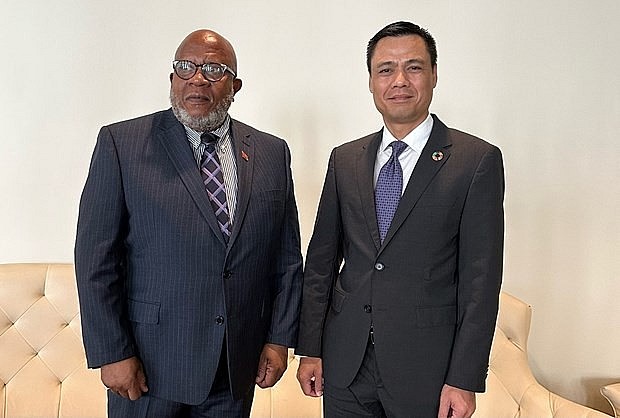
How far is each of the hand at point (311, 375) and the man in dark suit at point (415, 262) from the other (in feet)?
0.17

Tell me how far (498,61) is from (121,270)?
1746 mm

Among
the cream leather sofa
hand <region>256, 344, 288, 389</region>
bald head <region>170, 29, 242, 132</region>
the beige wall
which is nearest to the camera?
bald head <region>170, 29, 242, 132</region>

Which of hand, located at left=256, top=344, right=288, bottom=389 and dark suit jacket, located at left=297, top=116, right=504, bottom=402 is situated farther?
hand, located at left=256, top=344, right=288, bottom=389

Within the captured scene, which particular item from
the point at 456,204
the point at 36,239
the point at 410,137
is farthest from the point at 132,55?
the point at 456,204

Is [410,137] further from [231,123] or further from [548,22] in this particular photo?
[548,22]

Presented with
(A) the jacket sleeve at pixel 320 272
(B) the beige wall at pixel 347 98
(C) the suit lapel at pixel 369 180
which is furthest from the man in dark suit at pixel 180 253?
(B) the beige wall at pixel 347 98

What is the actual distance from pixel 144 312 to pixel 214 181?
0.38m

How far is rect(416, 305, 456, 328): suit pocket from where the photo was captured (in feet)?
5.58

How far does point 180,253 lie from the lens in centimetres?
172

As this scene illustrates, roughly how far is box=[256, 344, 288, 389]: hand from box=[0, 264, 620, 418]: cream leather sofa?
0.69m

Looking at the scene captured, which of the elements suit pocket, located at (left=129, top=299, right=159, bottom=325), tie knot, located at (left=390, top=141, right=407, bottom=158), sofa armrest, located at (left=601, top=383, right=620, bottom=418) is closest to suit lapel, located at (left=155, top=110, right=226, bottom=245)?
suit pocket, located at (left=129, top=299, right=159, bottom=325)

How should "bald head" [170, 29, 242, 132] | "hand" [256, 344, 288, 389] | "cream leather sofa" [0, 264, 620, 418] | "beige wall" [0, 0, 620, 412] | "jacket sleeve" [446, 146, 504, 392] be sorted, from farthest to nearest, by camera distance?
1. "beige wall" [0, 0, 620, 412]
2. "cream leather sofa" [0, 264, 620, 418]
3. "hand" [256, 344, 288, 389]
4. "bald head" [170, 29, 242, 132]
5. "jacket sleeve" [446, 146, 504, 392]

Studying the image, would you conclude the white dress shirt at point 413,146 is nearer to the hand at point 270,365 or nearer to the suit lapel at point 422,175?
the suit lapel at point 422,175

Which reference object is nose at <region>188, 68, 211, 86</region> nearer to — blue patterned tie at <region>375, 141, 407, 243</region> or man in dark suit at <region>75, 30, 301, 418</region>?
man in dark suit at <region>75, 30, 301, 418</region>
